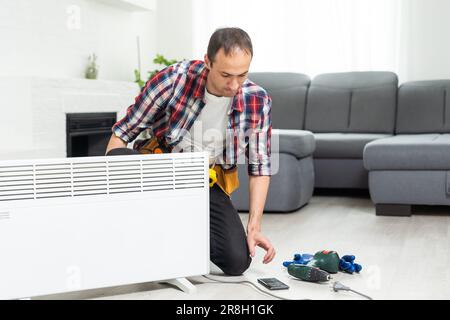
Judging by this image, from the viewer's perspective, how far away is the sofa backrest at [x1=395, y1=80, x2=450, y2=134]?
4254 mm

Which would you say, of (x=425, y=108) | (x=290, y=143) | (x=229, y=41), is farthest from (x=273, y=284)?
(x=425, y=108)

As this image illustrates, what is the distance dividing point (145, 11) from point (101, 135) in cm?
130

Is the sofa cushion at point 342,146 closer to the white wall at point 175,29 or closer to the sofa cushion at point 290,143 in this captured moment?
the sofa cushion at point 290,143

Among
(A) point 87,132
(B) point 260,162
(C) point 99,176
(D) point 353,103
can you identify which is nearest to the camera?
(C) point 99,176

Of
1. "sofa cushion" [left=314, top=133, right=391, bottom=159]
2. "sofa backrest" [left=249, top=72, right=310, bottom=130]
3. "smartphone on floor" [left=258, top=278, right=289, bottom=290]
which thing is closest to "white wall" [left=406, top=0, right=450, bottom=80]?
"sofa backrest" [left=249, top=72, right=310, bottom=130]

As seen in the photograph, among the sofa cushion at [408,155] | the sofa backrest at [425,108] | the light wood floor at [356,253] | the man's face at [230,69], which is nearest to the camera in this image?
the man's face at [230,69]

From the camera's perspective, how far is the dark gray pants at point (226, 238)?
205cm

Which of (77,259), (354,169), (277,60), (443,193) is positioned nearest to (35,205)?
(77,259)

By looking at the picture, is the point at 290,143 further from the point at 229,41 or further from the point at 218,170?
the point at 229,41

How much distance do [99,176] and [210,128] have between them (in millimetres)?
475

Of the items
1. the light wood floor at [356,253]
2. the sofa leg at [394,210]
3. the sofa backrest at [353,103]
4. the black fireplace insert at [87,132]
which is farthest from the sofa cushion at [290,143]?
the black fireplace insert at [87,132]

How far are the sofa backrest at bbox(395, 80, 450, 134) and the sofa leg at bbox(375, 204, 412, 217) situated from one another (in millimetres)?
1063

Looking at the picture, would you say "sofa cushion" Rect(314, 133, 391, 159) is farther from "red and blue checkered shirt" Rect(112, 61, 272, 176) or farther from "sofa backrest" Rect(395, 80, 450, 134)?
"red and blue checkered shirt" Rect(112, 61, 272, 176)

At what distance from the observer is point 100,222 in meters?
1.71
